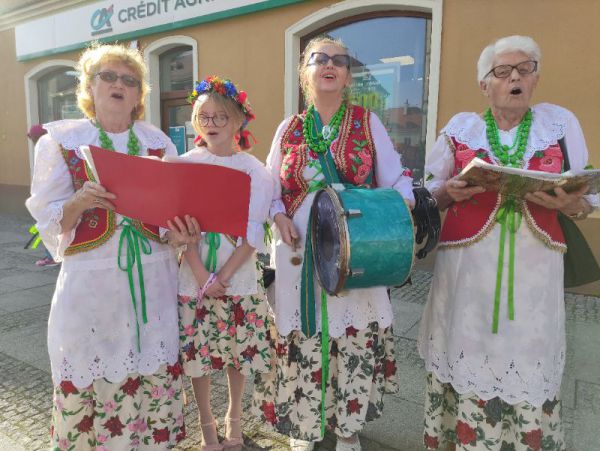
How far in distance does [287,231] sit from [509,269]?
0.96 m

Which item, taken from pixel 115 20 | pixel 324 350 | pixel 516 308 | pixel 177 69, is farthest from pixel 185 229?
pixel 115 20

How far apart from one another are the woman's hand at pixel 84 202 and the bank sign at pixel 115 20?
5.39 metres

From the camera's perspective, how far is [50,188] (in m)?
1.82

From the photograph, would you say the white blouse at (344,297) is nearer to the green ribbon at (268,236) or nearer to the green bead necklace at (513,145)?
the green ribbon at (268,236)

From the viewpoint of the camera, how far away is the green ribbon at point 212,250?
215 cm

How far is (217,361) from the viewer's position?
2.22m

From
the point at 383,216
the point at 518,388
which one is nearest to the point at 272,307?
the point at 383,216

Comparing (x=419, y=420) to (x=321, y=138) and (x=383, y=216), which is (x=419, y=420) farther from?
(x=321, y=138)

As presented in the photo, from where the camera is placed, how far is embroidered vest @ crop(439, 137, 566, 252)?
184 centimetres

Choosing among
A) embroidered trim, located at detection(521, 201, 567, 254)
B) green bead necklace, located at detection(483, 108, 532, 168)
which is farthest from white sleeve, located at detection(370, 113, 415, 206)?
Result: embroidered trim, located at detection(521, 201, 567, 254)

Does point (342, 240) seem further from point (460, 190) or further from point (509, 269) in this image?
point (509, 269)

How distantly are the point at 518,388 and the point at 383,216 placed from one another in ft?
2.93

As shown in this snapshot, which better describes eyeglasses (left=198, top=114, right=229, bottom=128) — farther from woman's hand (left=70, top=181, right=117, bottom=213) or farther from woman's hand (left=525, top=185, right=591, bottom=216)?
woman's hand (left=525, top=185, right=591, bottom=216)

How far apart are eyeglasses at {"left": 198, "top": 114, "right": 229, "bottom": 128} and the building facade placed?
4004 millimetres
